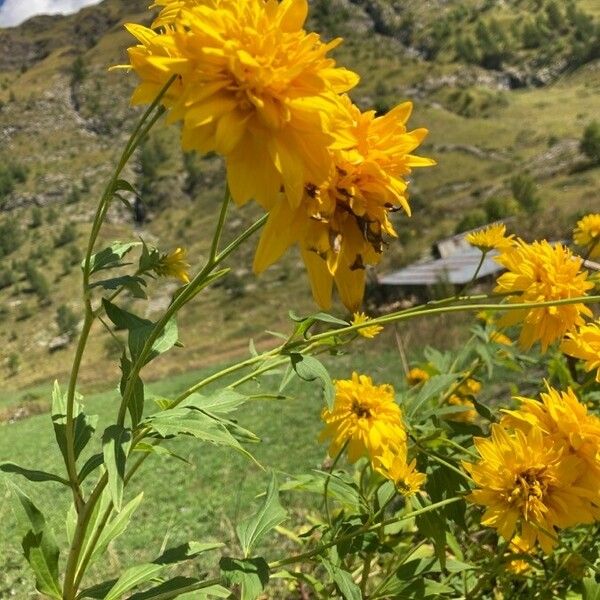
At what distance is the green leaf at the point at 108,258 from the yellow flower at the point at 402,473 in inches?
23.6

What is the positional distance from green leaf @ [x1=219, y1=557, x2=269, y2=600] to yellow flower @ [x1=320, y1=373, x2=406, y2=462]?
1.35ft

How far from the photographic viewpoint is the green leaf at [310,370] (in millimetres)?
856

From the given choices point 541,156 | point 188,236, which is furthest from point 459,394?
point 188,236

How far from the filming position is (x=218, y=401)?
99 centimetres

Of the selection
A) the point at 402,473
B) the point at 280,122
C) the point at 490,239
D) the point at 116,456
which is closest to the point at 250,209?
the point at 490,239

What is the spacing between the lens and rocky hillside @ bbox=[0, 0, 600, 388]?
2492 centimetres

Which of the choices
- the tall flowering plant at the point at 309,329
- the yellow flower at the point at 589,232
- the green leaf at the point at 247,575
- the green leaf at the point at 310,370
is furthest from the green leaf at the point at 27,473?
the yellow flower at the point at 589,232

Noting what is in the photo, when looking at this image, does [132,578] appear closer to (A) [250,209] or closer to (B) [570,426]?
(B) [570,426]

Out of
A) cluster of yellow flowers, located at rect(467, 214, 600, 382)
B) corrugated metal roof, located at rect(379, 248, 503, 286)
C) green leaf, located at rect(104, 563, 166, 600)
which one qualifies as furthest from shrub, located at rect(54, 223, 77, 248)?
cluster of yellow flowers, located at rect(467, 214, 600, 382)

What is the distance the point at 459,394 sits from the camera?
1.85 metres

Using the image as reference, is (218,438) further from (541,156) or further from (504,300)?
(541,156)

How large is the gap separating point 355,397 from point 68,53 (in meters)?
82.0

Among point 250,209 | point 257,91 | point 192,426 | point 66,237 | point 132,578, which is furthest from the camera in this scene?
point 66,237

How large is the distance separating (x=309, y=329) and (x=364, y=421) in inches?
14.7
